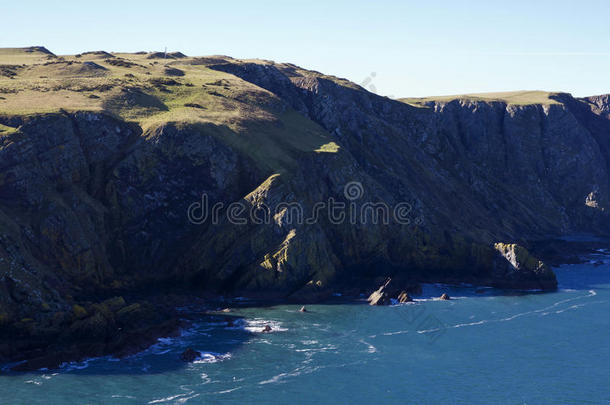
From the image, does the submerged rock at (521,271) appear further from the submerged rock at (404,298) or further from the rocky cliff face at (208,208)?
the submerged rock at (404,298)

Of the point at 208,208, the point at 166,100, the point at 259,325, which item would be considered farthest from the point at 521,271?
the point at 166,100

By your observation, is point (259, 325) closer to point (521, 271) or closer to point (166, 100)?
point (521, 271)

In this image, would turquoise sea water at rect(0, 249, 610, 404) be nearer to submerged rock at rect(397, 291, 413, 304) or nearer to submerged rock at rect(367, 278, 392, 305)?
submerged rock at rect(367, 278, 392, 305)

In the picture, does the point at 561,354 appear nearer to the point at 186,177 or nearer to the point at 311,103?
the point at 186,177

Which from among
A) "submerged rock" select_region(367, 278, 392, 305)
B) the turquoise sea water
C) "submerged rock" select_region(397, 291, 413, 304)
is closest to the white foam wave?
the turquoise sea water

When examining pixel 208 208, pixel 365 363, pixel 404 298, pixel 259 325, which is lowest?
pixel 365 363

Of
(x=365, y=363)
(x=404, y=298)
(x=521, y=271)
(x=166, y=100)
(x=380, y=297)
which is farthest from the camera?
(x=166, y=100)
